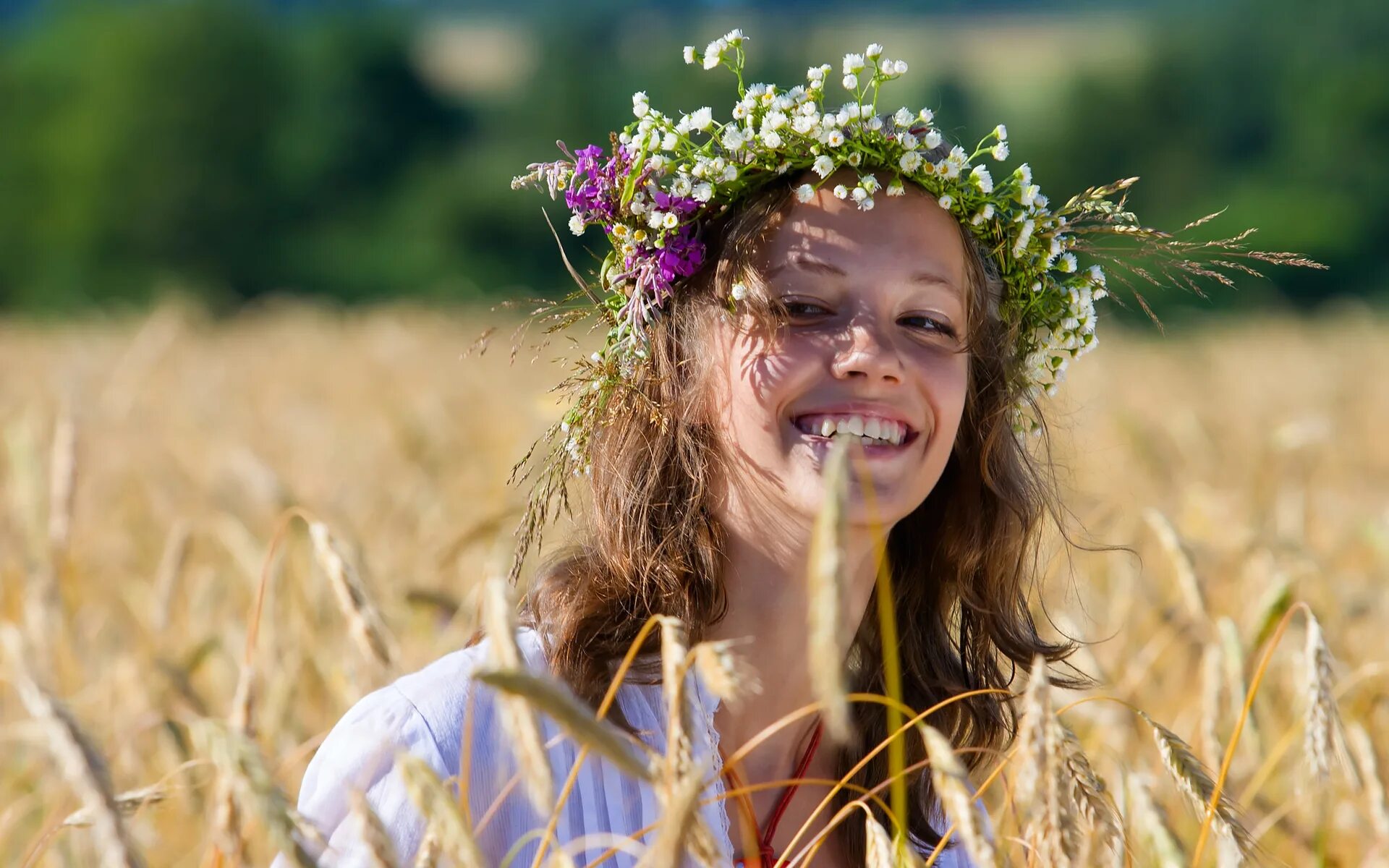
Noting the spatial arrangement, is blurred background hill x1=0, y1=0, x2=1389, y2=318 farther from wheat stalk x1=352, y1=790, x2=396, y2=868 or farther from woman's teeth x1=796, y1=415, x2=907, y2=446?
wheat stalk x1=352, y1=790, x2=396, y2=868

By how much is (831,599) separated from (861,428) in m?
1.16

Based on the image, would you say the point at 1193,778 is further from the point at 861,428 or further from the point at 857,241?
the point at 857,241

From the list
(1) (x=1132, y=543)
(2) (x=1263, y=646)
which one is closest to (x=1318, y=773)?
(2) (x=1263, y=646)

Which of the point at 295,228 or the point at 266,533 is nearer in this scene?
the point at 266,533

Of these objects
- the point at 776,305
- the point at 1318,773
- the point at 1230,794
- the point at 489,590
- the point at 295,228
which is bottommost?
the point at 1230,794

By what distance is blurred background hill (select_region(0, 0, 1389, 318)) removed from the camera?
38.3 meters

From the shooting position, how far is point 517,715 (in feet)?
3.81

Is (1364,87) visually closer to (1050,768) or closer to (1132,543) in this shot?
(1132,543)

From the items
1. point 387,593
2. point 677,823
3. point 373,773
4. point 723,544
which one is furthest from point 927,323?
point 387,593

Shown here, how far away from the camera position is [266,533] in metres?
5.11

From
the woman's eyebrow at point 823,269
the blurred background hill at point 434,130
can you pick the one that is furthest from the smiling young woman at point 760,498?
the blurred background hill at point 434,130

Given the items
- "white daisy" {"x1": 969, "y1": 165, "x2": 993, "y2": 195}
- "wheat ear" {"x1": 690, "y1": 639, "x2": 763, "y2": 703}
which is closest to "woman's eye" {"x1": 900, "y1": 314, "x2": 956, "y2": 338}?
"white daisy" {"x1": 969, "y1": 165, "x2": 993, "y2": 195}

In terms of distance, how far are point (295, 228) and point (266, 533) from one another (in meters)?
42.7

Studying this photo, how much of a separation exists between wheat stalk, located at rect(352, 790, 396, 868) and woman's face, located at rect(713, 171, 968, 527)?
104cm
